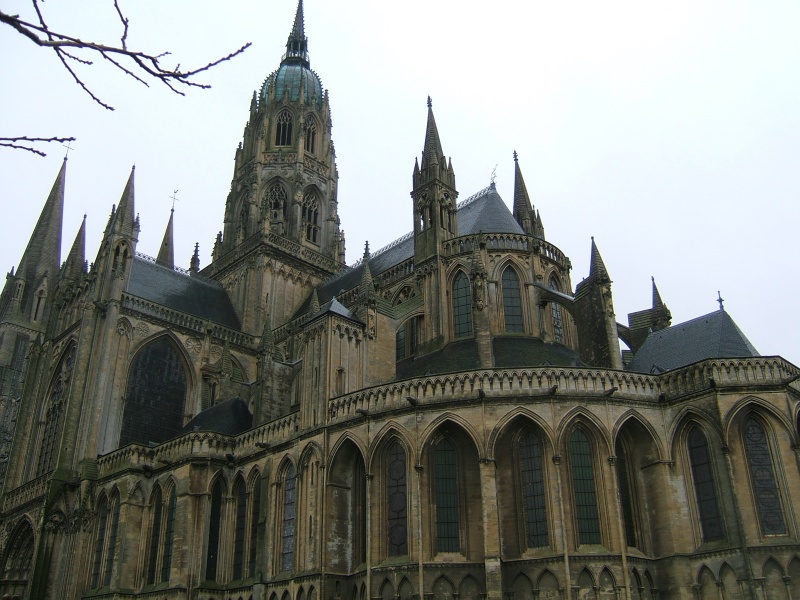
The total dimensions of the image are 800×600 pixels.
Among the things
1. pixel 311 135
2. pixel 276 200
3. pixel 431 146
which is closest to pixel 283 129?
pixel 311 135

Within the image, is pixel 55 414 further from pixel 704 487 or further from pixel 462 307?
pixel 704 487

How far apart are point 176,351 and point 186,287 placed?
613 centimetres

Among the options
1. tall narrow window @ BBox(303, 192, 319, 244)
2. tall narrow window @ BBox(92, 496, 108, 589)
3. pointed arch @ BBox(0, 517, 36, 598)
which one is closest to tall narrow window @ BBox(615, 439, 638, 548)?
tall narrow window @ BBox(92, 496, 108, 589)

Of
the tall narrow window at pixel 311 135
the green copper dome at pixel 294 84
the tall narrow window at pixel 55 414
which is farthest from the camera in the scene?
the green copper dome at pixel 294 84

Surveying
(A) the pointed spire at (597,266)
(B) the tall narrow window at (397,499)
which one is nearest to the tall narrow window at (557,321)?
(A) the pointed spire at (597,266)

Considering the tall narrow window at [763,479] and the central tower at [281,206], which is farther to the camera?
the central tower at [281,206]

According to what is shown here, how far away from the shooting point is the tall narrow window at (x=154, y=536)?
3091 centimetres

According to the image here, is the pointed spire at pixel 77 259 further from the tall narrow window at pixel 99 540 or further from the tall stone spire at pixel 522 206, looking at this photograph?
the tall stone spire at pixel 522 206

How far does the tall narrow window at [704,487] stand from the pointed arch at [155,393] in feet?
79.6

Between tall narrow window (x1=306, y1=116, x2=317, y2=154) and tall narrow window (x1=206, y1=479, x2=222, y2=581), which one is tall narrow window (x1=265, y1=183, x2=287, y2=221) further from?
tall narrow window (x1=206, y1=479, x2=222, y2=581)

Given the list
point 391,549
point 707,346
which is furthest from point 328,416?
point 707,346

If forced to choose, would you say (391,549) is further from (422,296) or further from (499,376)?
(422,296)

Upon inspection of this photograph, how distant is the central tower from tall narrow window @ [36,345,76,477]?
31.3 ft

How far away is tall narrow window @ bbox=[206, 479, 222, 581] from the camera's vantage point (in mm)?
29844
